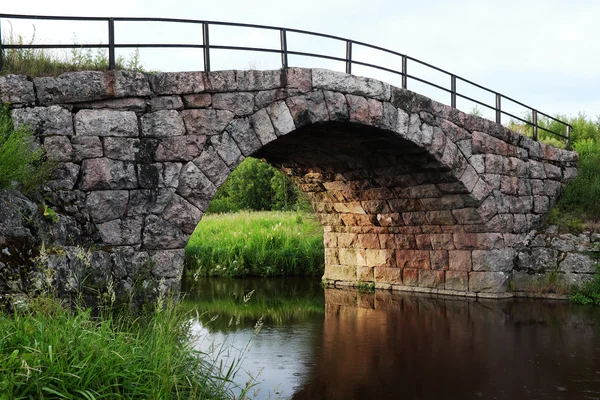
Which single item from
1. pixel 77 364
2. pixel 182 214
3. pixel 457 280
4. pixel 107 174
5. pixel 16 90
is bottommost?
pixel 457 280

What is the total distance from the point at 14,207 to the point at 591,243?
1180 cm

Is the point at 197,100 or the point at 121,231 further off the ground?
the point at 197,100

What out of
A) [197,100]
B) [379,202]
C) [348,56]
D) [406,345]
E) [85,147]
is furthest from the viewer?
[379,202]

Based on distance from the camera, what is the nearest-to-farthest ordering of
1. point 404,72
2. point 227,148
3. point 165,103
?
point 165,103
point 227,148
point 404,72

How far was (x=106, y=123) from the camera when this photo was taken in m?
8.44

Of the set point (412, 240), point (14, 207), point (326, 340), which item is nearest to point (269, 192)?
point (412, 240)

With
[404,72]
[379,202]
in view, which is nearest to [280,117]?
[404,72]

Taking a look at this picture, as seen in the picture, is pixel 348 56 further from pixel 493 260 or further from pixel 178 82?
pixel 493 260

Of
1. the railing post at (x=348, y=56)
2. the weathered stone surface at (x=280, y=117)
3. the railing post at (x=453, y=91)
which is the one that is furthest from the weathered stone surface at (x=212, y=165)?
the railing post at (x=453, y=91)

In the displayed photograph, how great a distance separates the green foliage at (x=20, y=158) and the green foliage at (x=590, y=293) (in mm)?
10895

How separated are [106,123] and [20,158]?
1.41 m

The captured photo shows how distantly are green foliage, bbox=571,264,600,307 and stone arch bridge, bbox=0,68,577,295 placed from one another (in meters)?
1.50

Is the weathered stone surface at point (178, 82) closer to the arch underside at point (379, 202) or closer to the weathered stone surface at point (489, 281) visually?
the arch underside at point (379, 202)

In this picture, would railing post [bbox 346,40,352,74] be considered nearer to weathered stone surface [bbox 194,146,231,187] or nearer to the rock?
weathered stone surface [bbox 194,146,231,187]
